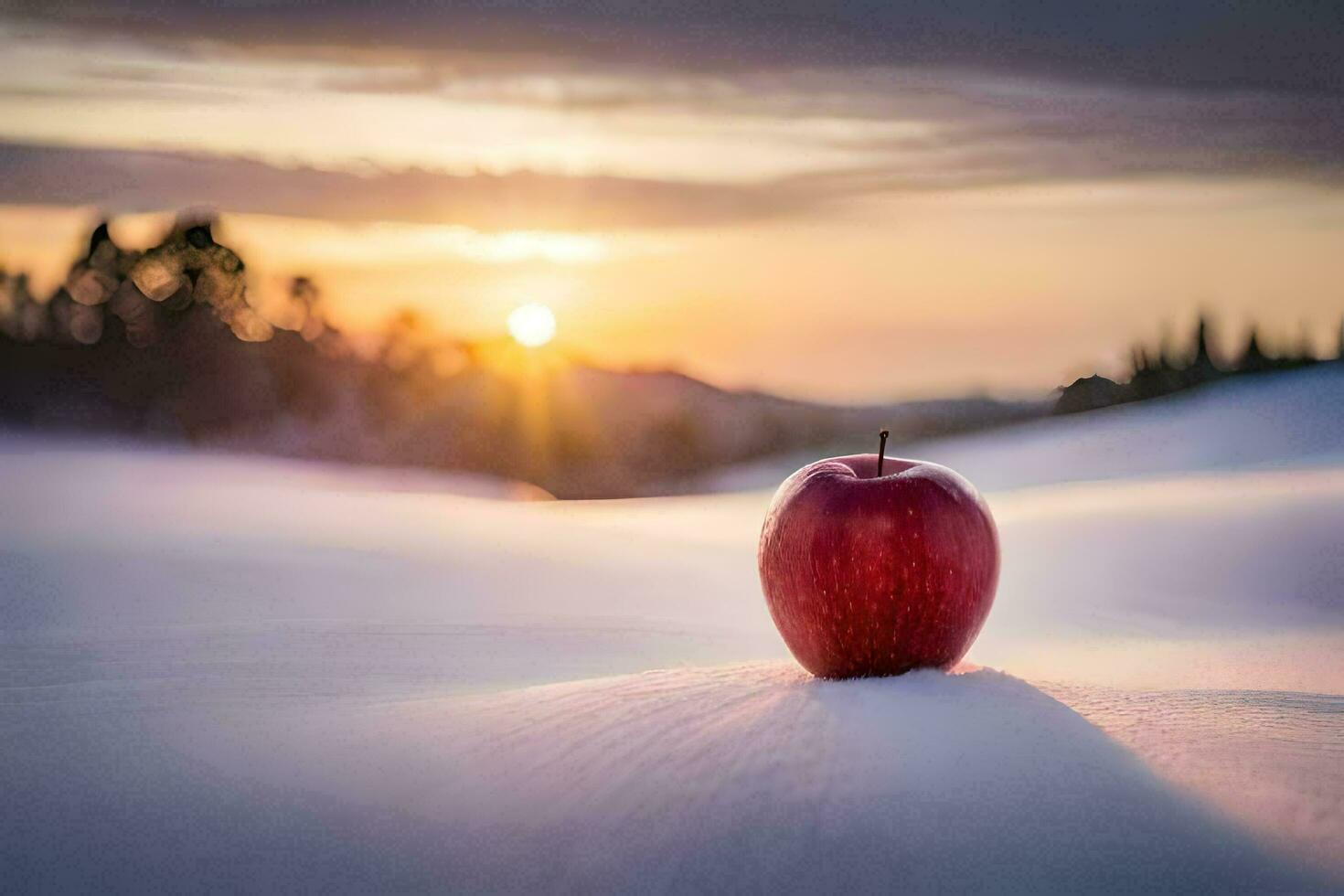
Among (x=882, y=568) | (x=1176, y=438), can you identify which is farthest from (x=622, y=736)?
(x=1176, y=438)

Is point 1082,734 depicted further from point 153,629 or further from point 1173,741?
point 153,629

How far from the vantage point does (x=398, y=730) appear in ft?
15.3

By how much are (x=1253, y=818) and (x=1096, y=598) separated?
4.88 m

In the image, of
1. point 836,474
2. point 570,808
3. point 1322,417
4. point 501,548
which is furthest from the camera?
point 1322,417

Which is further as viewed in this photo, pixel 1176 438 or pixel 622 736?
pixel 1176 438

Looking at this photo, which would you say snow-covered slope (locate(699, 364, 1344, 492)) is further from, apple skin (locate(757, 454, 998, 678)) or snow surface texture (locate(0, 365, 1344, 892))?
apple skin (locate(757, 454, 998, 678))

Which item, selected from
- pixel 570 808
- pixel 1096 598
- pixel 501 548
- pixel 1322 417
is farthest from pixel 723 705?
pixel 1322 417

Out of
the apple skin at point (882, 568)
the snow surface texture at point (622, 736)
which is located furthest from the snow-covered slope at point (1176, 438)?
the apple skin at point (882, 568)

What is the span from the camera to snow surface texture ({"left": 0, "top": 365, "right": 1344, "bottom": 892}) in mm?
3643

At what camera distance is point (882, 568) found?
4383 millimetres

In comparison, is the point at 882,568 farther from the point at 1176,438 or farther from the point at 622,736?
the point at 1176,438

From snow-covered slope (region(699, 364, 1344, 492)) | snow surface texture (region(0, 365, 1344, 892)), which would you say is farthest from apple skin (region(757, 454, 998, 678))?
snow-covered slope (region(699, 364, 1344, 492))

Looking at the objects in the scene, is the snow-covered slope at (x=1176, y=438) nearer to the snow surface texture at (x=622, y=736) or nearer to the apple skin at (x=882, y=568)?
the snow surface texture at (x=622, y=736)

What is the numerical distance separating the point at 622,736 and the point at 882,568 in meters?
1.04
